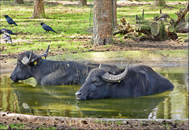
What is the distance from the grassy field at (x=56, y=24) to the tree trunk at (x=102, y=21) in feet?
1.36

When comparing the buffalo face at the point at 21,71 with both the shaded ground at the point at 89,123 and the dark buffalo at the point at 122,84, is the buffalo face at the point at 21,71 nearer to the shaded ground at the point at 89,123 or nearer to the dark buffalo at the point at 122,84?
the dark buffalo at the point at 122,84

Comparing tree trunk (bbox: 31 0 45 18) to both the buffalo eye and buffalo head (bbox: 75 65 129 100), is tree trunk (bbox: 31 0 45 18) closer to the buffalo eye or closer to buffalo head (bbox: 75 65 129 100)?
buffalo head (bbox: 75 65 129 100)

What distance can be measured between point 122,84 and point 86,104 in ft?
3.90

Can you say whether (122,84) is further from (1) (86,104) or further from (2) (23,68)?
(2) (23,68)

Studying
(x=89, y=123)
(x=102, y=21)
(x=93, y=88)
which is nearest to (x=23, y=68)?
(x=93, y=88)

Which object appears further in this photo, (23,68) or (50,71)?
(23,68)

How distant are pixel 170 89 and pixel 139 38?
351 inches

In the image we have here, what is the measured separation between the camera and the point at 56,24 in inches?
942

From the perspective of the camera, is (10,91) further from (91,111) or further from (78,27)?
(78,27)

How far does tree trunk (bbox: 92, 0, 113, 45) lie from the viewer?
49.0ft

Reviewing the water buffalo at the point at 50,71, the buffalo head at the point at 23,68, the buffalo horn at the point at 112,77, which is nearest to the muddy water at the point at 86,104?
the water buffalo at the point at 50,71

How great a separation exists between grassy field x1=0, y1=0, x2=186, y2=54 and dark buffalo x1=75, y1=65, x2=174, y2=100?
6.90 m

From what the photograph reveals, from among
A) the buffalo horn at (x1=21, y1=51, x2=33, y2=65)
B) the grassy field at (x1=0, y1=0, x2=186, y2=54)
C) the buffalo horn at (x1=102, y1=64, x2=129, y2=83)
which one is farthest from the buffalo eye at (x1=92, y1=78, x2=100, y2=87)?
the grassy field at (x1=0, y1=0, x2=186, y2=54)

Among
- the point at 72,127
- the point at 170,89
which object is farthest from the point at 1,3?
the point at 72,127
